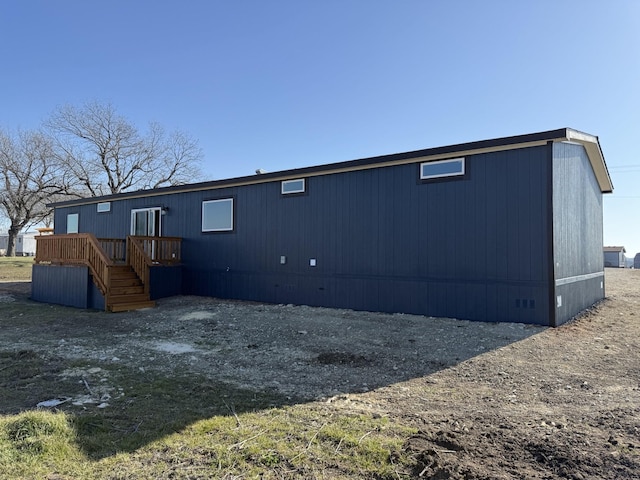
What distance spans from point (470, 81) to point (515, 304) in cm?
735

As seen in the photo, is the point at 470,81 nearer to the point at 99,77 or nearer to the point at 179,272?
the point at 179,272

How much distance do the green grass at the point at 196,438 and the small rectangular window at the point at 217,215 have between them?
7.65 metres

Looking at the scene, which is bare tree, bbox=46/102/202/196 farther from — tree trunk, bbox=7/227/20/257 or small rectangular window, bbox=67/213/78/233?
small rectangular window, bbox=67/213/78/233

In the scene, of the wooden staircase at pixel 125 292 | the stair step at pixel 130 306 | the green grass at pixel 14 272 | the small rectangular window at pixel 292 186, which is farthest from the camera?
the green grass at pixel 14 272

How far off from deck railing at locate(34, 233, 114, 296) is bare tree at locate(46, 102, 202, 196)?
20.3 metres

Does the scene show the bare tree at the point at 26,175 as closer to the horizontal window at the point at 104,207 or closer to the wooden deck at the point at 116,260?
the horizontal window at the point at 104,207

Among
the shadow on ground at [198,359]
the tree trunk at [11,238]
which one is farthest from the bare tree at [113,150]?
the shadow on ground at [198,359]

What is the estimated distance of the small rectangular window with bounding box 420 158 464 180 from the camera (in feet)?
25.9

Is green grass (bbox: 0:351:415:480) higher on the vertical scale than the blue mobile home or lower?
lower

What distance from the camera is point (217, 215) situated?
1165 cm

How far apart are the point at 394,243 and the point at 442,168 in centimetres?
174

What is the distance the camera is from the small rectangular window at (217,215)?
11401mm

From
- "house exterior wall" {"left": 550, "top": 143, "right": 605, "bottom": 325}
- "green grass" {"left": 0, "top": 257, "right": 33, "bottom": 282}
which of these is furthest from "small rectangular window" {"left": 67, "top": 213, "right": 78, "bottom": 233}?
"house exterior wall" {"left": 550, "top": 143, "right": 605, "bottom": 325}

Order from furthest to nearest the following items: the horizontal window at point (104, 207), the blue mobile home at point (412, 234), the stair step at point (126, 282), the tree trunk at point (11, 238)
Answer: the tree trunk at point (11, 238) → the horizontal window at point (104, 207) → the stair step at point (126, 282) → the blue mobile home at point (412, 234)
